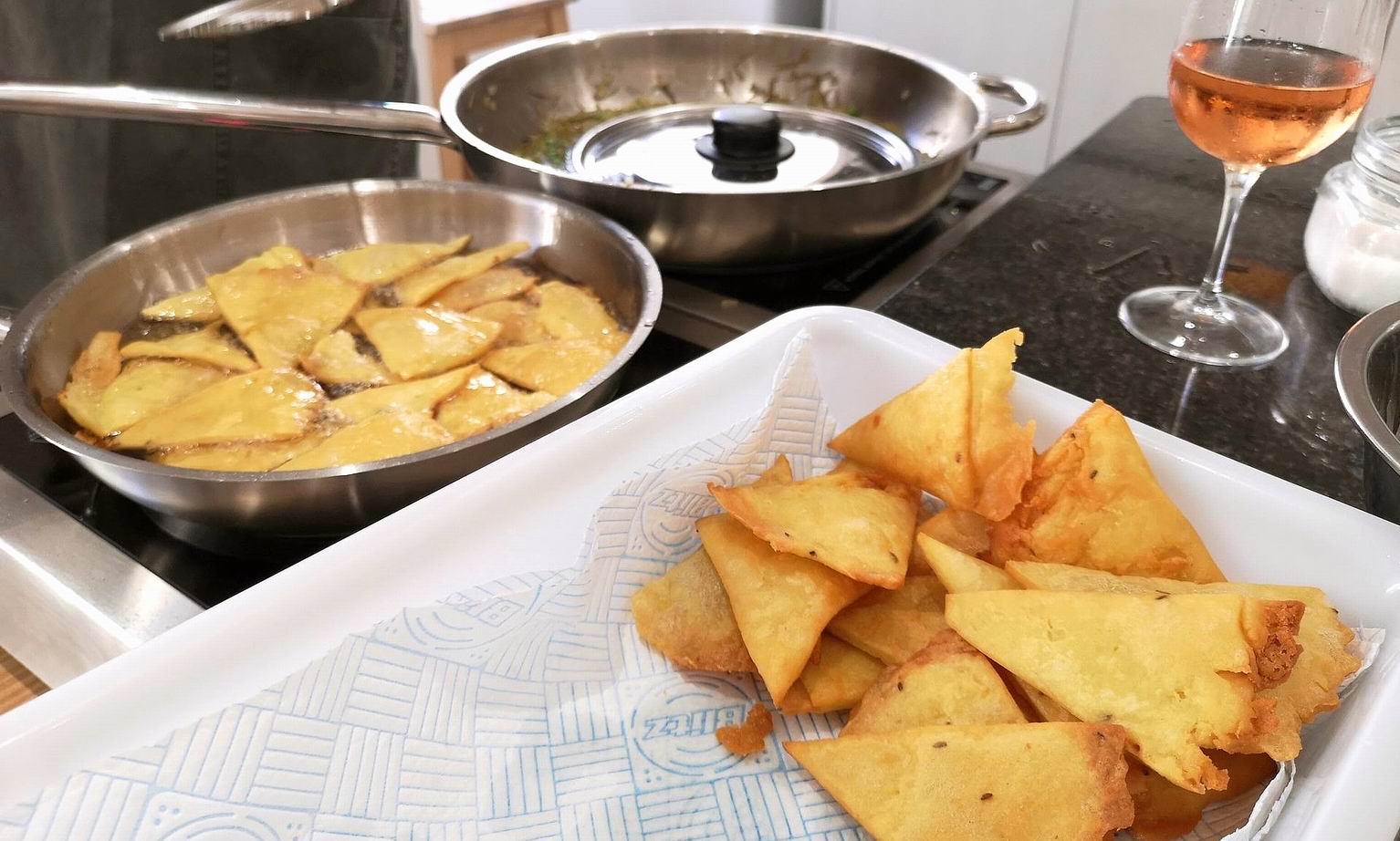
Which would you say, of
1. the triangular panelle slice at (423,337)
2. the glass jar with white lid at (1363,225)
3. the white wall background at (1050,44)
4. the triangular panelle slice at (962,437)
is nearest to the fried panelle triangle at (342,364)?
the triangular panelle slice at (423,337)

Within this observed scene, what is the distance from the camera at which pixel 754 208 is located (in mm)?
883

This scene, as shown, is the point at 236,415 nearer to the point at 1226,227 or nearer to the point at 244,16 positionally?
the point at 244,16

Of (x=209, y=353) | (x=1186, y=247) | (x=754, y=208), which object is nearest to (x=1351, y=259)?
(x=1186, y=247)

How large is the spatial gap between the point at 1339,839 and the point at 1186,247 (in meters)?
0.86

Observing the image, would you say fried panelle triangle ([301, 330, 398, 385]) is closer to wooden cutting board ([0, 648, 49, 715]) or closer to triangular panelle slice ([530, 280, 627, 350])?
triangular panelle slice ([530, 280, 627, 350])

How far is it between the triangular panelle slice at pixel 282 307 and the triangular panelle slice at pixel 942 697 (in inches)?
24.6

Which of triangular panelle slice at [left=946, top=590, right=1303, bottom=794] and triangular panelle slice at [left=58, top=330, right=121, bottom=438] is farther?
triangular panelle slice at [left=58, top=330, right=121, bottom=438]

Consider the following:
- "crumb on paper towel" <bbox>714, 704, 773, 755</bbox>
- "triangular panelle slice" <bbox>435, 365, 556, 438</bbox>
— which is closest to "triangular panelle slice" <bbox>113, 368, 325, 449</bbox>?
"triangular panelle slice" <bbox>435, 365, 556, 438</bbox>

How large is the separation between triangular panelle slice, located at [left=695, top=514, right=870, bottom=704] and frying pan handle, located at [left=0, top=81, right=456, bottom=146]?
24.5 inches

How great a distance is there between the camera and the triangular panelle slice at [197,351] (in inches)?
33.7

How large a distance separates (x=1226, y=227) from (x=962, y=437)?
1.57 ft

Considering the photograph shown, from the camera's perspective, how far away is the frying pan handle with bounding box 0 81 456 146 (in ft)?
2.73

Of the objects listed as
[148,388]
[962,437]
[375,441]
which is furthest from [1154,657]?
[148,388]

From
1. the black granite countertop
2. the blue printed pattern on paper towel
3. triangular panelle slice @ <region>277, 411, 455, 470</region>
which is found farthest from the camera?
the black granite countertop
